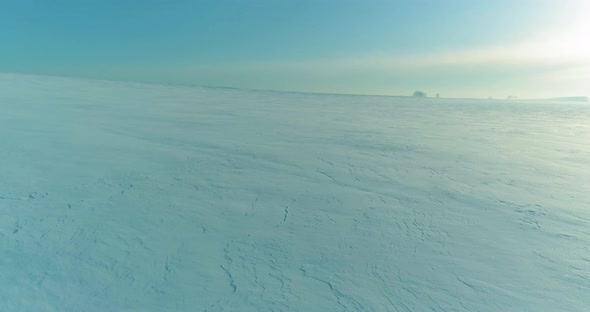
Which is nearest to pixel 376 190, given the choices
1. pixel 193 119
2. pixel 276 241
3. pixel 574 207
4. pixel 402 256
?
pixel 402 256

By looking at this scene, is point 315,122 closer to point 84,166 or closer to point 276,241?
point 84,166

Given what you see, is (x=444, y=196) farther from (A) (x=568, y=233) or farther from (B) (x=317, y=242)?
(B) (x=317, y=242)

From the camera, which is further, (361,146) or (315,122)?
(315,122)

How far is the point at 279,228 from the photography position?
9.37ft

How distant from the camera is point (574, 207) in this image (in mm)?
3607

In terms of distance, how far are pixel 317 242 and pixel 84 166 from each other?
3.16 meters

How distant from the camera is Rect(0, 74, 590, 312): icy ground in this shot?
80.4 inches

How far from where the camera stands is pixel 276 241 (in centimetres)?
264

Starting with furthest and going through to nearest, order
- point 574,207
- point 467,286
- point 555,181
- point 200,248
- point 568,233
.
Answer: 1. point 555,181
2. point 574,207
3. point 568,233
4. point 200,248
5. point 467,286

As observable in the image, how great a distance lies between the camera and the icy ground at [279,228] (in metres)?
2.04

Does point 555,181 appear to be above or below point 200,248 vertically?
above

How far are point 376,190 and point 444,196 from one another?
79 centimetres

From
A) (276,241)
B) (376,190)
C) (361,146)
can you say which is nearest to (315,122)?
(361,146)

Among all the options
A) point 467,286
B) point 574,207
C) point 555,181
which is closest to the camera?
point 467,286
